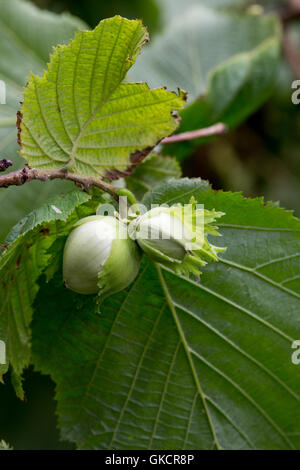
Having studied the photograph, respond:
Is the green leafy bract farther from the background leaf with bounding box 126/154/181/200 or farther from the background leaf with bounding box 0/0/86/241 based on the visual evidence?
the background leaf with bounding box 126/154/181/200

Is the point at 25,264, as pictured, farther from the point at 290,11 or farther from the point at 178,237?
the point at 290,11

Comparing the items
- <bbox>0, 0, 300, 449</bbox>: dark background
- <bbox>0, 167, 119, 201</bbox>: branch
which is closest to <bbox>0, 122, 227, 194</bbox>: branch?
<bbox>0, 167, 119, 201</bbox>: branch

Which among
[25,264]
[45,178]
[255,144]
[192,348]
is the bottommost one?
[192,348]

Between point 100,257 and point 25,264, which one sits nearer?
point 100,257

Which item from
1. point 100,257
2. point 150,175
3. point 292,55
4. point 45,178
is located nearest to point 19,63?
point 150,175
